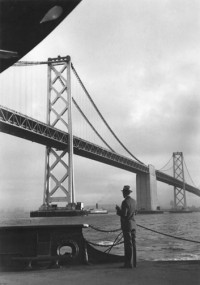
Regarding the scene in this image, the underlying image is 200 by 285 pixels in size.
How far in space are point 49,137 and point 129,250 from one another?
37449 millimetres

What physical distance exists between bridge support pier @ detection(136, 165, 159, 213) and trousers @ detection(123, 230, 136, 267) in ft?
189

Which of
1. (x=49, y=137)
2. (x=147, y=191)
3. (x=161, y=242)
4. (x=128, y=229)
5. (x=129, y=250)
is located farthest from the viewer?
(x=147, y=191)

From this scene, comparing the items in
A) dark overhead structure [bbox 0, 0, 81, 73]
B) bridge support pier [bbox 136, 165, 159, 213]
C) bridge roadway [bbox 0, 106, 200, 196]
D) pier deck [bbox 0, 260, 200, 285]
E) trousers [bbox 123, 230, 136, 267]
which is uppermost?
bridge roadway [bbox 0, 106, 200, 196]

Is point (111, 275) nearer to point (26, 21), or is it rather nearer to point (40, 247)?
point (40, 247)

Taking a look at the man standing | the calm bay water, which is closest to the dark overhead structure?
the man standing

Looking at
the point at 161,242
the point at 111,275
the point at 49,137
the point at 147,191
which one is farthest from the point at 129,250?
the point at 147,191

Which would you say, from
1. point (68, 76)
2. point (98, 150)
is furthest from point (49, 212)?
point (68, 76)

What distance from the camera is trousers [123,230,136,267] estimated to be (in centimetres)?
538

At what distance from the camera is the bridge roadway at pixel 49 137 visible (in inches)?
1475

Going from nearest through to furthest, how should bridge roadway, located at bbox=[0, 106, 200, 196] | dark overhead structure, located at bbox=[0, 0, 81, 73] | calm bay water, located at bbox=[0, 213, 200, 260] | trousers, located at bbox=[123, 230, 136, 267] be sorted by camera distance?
dark overhead structure, located at bbox=[0, 0, 81, 73]
trousers, located at bbox=[123, 230, 136, 267]
calm bay water, located at bbox=[0, 213, 200, 260]
bridge roadway, located at bbox=[0, 106, 200, 196]

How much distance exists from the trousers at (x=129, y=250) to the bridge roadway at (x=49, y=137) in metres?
30.8

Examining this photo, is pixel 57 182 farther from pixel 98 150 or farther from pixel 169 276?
pixel 169 276

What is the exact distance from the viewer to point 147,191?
65562 mm

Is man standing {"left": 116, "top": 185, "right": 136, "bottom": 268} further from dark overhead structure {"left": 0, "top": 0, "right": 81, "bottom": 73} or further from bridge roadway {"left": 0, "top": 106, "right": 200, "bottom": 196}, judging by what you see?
bridge roadway {"left": 0, "top": 106, "right": 200, "bottom": 196}
